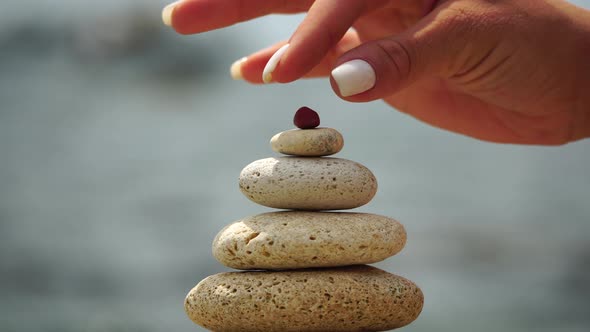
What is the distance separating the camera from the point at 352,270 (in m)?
2.78

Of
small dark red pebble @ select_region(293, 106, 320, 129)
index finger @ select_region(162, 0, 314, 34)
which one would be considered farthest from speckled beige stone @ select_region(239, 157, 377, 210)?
index finger @ select_region(162, 0, 314, 34)

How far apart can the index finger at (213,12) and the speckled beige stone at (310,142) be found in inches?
30.5

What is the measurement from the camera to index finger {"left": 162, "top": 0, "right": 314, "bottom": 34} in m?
3.18

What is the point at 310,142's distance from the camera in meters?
2.75

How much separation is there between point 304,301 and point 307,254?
0.56 ft

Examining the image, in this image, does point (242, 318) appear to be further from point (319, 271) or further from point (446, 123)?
point (446, 123)

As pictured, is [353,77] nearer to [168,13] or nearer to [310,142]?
[310,142]

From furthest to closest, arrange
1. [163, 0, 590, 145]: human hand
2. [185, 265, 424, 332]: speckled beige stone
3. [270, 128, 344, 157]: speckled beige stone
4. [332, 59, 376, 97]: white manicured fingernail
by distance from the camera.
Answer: [270, 128, 344, 157]: speckled beige stone, [185, 265, 424, 332]: speckled beige stone, [163, 0, 590, 145]: human hand, [332, 59, 376, 97]: white manicured fingernail

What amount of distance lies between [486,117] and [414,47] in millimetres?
1446

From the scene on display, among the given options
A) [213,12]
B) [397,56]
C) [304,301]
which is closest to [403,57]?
[397,56]

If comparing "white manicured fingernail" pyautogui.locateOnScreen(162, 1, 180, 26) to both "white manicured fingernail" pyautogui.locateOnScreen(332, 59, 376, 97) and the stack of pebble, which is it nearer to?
the stack of pebble

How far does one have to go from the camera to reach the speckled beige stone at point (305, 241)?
2625 millimetres

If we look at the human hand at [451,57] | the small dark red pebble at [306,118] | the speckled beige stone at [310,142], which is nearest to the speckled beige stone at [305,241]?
the speckled beige stone at [310,142]

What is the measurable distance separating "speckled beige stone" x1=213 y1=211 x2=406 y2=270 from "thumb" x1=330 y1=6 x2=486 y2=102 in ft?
1.69
